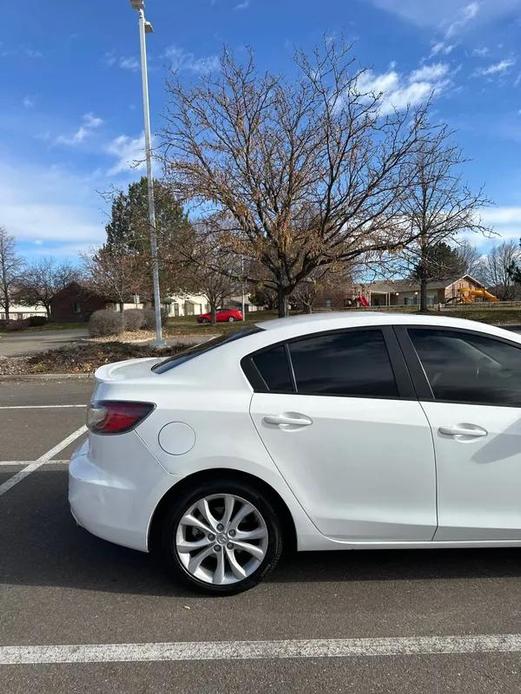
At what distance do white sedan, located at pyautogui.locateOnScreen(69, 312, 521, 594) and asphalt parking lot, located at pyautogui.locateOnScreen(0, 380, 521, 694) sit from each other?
0.88ft

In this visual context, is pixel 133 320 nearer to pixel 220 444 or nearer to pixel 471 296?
pixel 220 444

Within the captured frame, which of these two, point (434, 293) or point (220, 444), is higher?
point (434, 293)

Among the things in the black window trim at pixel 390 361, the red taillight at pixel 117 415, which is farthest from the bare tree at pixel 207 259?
the red taillight at pixel 117 415

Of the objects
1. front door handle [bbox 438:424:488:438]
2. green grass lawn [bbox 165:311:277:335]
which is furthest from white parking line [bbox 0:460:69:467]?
green grass lawn [bbox 165:311:277:335]

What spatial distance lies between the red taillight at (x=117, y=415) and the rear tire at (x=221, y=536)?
1.62 feet

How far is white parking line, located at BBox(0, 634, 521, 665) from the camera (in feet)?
8.57

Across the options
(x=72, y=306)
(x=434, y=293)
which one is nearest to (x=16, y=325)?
(x=72, y=306)

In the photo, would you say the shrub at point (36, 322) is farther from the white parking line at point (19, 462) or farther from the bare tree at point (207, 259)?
the white parking line at point (19, 462)

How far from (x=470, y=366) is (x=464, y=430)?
0.42m

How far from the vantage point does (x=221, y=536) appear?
3.13 meters

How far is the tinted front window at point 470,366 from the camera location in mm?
3230

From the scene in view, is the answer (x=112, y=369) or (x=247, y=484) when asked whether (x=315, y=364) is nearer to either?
(x=247, y=484)

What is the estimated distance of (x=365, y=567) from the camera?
3486 millimetres

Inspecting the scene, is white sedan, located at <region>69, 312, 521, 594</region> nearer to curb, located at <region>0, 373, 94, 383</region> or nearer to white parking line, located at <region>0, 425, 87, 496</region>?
white parking line, located at <region>0, 425, 87, 496</region>
